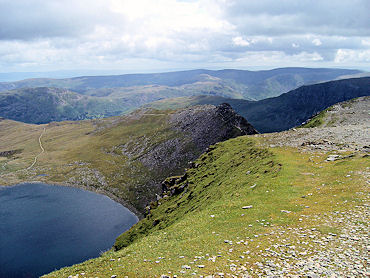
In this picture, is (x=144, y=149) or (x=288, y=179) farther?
(x=144, y=149)

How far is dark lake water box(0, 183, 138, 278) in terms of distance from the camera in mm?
84562

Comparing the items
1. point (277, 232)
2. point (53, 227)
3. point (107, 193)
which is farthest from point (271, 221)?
point (107, 193)

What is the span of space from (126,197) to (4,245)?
189 ft

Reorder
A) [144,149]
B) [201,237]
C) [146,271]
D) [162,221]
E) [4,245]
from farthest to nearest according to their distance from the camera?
1. [144,149]
2. [4,245]
3. [162,221]
4. [201,237]
5. [146,271]

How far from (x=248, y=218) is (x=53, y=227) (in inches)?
4098

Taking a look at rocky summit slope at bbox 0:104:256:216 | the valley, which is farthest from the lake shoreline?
the valley

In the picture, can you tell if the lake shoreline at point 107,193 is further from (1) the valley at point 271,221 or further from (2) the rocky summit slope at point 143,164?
(1) the valley at point 271,221

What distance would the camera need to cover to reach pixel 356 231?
21.6 m

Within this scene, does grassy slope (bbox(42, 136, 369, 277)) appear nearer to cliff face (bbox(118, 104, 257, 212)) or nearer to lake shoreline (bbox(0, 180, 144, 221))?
lake shoreline (bbox(0, 180, 144, 221))

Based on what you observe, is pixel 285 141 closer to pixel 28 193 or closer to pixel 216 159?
pixel 216 159

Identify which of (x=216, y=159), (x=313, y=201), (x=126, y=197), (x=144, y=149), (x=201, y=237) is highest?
(x=313, y=201)

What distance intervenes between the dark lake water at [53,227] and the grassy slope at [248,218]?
65.7m

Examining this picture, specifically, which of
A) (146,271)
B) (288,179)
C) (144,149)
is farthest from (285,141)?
(144,149)

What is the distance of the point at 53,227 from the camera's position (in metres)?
108
